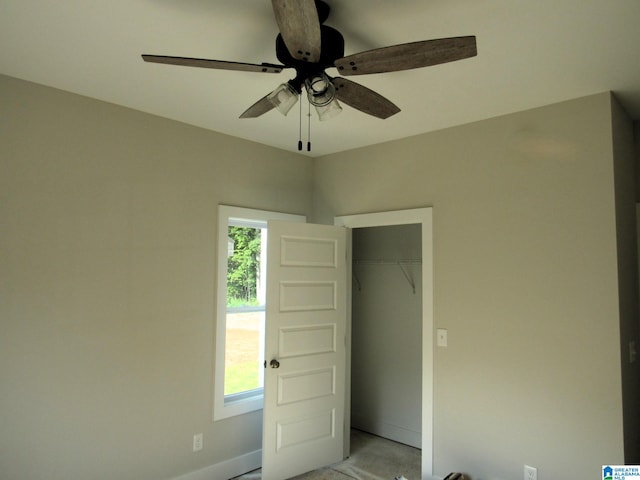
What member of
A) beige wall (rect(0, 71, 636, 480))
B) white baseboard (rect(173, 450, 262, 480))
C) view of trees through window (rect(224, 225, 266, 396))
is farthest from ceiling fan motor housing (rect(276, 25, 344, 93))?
white baseboard (rect(173, 450, 262, 480))

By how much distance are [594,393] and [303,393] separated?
1.98 meters

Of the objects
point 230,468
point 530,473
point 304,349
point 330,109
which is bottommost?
point 230,468

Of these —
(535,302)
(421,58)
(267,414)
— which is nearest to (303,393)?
(267,414)

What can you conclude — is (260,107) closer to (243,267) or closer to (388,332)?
(243,267)

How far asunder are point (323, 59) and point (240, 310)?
7.71ft

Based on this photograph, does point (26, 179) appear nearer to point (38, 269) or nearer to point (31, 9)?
point (38, 269)

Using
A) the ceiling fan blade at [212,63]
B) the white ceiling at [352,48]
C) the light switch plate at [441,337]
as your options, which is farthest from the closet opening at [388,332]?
the ceiling fan blade at [212,63]

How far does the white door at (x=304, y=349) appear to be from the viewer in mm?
3195

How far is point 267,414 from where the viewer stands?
3.16 meters

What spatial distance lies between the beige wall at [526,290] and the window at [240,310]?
1.40 m

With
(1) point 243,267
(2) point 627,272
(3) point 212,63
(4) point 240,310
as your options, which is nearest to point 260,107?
(3) point 212,63

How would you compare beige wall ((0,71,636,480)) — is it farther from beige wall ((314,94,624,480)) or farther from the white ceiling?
the white ceiling

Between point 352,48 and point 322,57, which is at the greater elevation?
point 352,48

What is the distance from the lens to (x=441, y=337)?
3.05 metres
